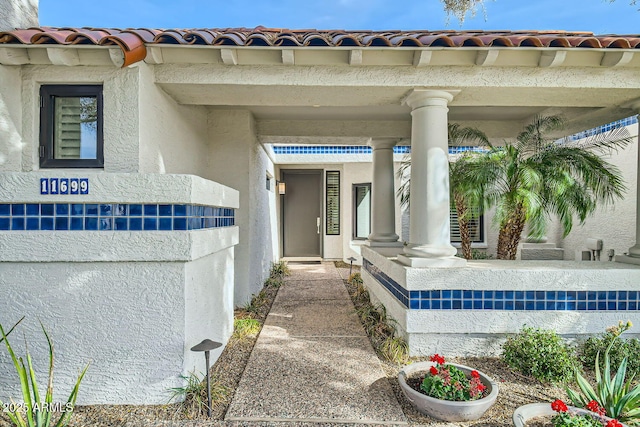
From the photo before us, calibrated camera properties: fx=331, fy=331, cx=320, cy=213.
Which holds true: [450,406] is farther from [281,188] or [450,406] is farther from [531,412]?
[281,188]

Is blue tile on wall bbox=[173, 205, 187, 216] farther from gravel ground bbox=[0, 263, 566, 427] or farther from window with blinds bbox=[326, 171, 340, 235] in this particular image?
window with blinds bbox=[326, 171, 340, 235]

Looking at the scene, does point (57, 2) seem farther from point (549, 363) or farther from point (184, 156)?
point (549, 363)

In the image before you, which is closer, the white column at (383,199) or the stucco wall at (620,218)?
the stucco wall at (620,218)

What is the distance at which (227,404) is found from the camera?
3082mm

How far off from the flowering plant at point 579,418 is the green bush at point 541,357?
2.67 feet

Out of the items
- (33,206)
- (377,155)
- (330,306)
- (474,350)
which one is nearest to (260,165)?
(377,155)

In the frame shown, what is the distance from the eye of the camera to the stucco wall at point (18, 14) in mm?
3497

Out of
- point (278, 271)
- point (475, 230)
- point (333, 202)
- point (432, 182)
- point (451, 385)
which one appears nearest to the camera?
point (451, 385)

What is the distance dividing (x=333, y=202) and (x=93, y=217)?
29.8 ft

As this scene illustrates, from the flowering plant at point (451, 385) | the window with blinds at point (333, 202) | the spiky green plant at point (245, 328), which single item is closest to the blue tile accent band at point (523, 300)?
the flowering plant at point (451, 385)

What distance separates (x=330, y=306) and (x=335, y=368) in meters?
2.41

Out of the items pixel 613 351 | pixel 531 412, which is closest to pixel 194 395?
pixel 531 412

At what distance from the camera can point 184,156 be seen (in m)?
4.82

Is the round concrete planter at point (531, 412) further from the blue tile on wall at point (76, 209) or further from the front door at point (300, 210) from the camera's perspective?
the front door at point (300, 210)
